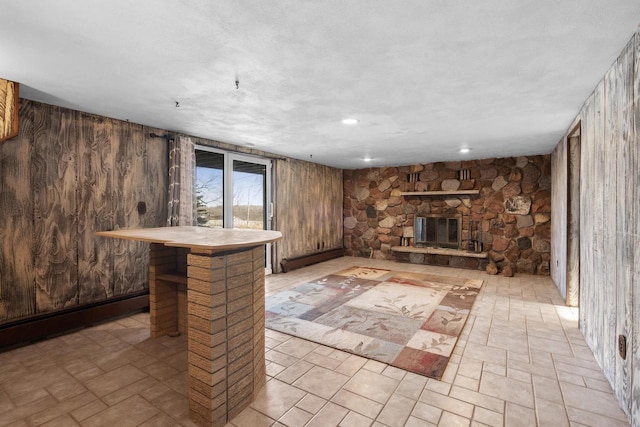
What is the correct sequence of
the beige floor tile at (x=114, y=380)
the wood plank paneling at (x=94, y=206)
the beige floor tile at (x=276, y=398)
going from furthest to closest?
the wood plank paneling at (x=94, y=206) < the beige floor tile at (x=114, y=380) < the beige floor tile at (x=276, y=398)

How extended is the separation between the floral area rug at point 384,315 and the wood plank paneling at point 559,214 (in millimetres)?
1101

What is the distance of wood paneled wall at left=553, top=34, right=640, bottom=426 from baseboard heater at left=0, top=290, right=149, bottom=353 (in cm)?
431

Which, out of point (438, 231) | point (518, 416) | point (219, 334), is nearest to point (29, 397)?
point (219, 334)

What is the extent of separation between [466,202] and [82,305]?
6.33 meters

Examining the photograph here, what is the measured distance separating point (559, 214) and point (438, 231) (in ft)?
7.51

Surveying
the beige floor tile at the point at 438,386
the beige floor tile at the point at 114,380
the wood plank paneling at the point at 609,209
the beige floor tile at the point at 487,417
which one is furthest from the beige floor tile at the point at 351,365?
the wood plank paneling at the point at 609,209

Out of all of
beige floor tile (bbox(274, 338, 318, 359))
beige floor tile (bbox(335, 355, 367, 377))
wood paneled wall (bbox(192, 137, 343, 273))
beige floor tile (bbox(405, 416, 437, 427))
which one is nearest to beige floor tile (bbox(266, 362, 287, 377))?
beige floor tile (bbox(274, 338, 318, 359))

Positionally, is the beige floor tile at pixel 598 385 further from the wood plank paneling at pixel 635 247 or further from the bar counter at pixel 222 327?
the bar counter at pixel 222 327

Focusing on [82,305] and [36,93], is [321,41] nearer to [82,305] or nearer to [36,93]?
[36,93]

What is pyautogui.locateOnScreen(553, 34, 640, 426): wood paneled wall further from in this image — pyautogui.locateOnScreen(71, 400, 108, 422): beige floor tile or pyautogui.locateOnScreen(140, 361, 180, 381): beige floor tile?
pyautogui.locateOnScreen(71, 400, 108, 422): beige floor tile

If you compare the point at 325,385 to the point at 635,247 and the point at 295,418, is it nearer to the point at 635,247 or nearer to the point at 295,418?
the point at 295,418

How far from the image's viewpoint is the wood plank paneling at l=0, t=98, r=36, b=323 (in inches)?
104

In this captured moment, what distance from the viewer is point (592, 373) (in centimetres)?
223

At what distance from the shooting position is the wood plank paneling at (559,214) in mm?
3895
